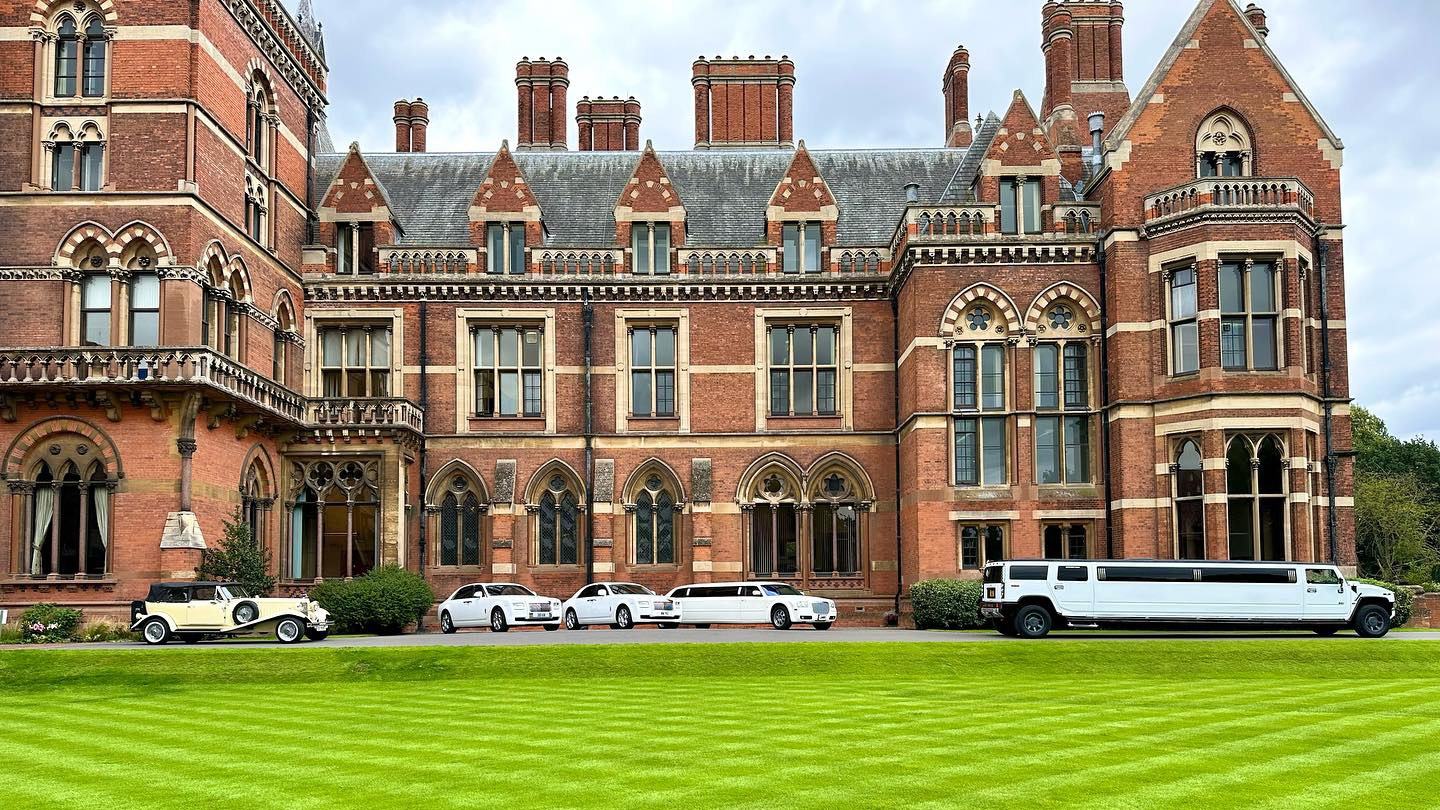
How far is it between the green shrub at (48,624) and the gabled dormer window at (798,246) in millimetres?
21721

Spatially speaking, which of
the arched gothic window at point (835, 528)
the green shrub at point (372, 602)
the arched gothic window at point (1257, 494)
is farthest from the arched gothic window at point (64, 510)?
the arched gothic window at point (1257, 494)

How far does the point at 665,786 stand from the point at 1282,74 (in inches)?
1226

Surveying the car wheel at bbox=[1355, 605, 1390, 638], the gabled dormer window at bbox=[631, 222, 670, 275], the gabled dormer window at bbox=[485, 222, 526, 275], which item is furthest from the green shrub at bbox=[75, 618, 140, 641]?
the car wheel at bbox=[1355, 605, 1390, 638]

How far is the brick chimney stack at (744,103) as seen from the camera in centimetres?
4684

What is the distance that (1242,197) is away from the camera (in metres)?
34.8

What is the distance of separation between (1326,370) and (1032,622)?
40.8ft

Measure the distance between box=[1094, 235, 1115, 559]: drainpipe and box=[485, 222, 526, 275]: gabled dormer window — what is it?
16.7 meters

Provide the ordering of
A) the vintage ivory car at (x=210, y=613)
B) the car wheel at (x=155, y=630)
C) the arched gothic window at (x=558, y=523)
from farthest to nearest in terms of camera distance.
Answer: the arched gothic window at (x=558, y=523) < the vintage ivory car at (x=210, y=613) < the car wheel at (x=155, y=630)

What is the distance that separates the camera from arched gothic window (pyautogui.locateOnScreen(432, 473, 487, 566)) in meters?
40.8

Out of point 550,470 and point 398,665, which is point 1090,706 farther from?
point 550,470

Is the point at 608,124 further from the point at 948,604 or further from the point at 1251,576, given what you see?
the point at 1251,576

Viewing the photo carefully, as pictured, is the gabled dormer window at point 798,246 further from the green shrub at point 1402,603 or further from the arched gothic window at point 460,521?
the green shrub at point 1402,603

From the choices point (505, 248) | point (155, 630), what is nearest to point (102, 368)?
point (155, 630)

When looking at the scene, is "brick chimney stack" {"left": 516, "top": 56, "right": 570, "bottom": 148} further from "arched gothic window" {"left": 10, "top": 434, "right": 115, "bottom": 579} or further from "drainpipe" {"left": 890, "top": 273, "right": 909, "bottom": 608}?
"arched gothic window" {"left": 10, "top": 434, "right": 115, "bottom": 579}
